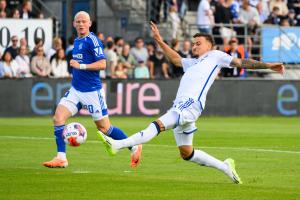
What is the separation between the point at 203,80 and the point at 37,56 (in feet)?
60.0

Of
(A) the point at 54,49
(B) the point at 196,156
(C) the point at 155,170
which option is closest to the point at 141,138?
(B) the point at 196,156

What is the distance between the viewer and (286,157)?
742 inches

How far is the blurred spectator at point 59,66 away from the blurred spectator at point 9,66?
1255 mm

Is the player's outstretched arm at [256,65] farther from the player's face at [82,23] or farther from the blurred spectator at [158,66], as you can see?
the blurred spectator at [158,66]

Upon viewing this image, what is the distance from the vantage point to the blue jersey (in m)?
16.9

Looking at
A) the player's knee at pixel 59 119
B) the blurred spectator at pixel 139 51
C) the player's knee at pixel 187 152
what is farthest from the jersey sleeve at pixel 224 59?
the blurred spectator at pixel 139 51

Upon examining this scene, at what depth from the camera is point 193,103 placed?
1416cm

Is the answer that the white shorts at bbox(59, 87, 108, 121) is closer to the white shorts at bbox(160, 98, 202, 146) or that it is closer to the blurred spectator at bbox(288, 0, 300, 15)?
the white shorts at bbox(160, 98, 202, 146)

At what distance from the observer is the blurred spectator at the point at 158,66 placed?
34.7 meters

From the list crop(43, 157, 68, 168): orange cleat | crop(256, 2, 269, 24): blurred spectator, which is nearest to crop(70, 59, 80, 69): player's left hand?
crop(43, 157, 68, 168): orange cleat

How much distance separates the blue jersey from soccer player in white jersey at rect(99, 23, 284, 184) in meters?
2.33

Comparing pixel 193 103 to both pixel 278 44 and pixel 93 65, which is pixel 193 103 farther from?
pixel 278 44

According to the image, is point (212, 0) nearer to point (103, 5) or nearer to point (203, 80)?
point (103, 5)

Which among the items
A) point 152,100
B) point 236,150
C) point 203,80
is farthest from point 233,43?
point 203,80
